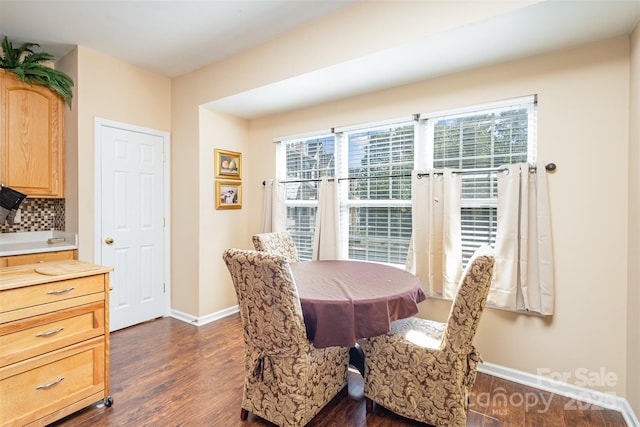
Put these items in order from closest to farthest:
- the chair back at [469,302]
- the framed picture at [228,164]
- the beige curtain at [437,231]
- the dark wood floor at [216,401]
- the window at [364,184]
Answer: the chair back at [469,302] < the dark wood floor at [216,401] < the beige curtain at [437,231] < the window at [364,184] < the framed picture at [228,164]

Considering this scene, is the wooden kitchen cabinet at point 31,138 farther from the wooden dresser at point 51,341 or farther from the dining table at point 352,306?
the dining table at point 352,306

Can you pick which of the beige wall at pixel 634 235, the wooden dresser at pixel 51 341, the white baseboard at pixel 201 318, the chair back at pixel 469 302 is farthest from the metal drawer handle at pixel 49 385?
the beige wall at pixel 634 235

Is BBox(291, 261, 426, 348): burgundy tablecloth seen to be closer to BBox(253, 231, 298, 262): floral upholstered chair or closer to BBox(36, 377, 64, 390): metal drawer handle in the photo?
BBox(253, 231, 298, 262): floral upholstered chair

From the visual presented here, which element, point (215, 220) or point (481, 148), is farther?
point (215, 220)

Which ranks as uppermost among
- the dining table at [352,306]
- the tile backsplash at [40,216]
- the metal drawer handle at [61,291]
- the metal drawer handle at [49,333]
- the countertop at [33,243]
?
the tile backsplash at [40,216]

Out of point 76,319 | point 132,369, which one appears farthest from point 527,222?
point 132,369

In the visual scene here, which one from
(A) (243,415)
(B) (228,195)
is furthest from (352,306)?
(B) (228,195)

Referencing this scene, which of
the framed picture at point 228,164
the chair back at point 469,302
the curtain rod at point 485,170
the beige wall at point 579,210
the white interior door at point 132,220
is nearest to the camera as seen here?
the chair back at point 469,302

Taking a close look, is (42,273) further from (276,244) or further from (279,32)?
(279,32)

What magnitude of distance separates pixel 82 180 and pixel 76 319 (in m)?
1.59

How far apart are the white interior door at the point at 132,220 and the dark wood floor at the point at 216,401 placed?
65 centimetres

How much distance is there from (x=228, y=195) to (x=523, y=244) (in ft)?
9.76

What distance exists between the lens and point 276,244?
9.57ft

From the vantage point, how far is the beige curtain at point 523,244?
2164mm
